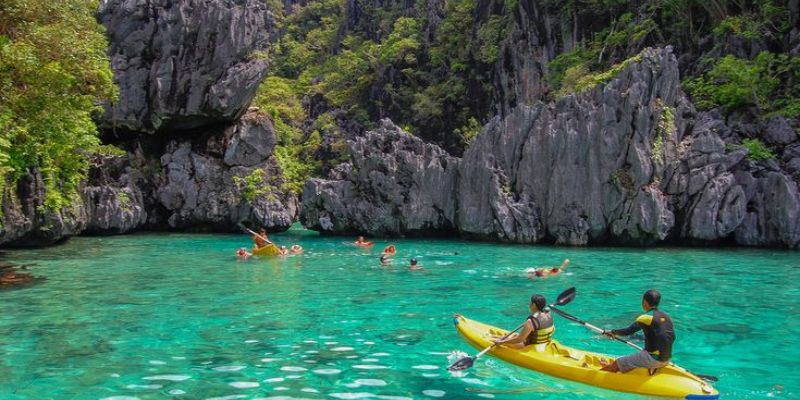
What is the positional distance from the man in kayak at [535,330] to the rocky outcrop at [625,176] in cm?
2361

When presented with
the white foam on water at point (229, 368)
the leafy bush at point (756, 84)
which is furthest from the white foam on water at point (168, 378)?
the leafy bush at point (756, 84)

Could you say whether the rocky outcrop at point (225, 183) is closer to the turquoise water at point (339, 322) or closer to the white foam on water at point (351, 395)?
the turquoise water at point (339, 322)

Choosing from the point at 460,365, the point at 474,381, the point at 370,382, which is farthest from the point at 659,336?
the point at 370,382

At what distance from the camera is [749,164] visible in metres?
32.8

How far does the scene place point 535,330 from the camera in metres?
10.3

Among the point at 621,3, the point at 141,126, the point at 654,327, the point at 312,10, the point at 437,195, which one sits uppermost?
the point at 312,10

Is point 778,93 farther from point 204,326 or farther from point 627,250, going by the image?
point 204,326

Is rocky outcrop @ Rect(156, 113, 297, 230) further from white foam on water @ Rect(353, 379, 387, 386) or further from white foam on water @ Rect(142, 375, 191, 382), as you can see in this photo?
white foam on water @ Rect(353, 379, 387, 386)

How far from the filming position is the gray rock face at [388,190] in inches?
1544

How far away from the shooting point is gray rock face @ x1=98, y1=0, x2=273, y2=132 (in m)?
41.8

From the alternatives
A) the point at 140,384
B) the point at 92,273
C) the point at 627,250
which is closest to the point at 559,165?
the point at 627,250

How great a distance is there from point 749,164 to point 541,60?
23197 mm

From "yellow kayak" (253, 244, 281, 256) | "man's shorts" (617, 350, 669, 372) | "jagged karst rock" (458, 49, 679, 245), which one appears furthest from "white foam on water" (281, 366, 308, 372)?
"jagged karst rock" (458, 49, 679, 245)

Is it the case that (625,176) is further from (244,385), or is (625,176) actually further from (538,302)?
(244,385)
